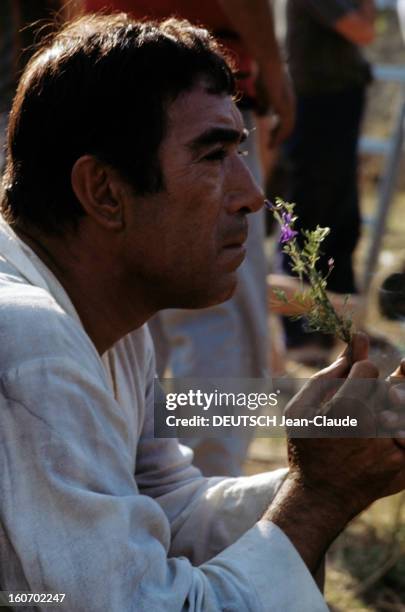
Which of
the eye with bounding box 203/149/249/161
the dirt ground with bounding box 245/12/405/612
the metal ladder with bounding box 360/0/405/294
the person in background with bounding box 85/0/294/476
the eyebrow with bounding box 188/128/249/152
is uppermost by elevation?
the eyebrow with bounding box 188/128/249/152

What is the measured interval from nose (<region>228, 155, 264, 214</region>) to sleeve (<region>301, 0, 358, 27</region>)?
9.40 feet

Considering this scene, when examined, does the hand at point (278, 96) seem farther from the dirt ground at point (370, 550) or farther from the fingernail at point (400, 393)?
the fingernail at point (400, 393)

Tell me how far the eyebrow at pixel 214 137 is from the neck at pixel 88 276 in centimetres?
24

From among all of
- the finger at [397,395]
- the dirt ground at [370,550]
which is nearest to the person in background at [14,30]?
the dirt ground at [370,550]

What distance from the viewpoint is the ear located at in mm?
2104

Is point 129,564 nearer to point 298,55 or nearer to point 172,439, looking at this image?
point 172,439

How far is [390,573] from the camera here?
360 cm

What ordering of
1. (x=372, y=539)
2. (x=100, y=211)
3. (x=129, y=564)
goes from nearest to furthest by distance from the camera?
(x=129, y=564) → (x=100, y=211) → (x=372, y=539)

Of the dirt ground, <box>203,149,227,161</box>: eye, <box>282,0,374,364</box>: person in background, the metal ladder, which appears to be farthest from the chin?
the metal ladder

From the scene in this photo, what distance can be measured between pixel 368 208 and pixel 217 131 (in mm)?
6784

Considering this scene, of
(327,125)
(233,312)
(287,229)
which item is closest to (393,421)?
(287,229)

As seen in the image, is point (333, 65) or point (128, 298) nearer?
point (128, 298)

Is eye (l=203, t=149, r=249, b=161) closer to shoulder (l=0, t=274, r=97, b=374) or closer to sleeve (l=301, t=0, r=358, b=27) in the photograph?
shoulder (l=0, t=274, r=97, b=374)

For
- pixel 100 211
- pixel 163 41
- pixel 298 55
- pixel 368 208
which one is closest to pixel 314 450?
pixel 100 211
